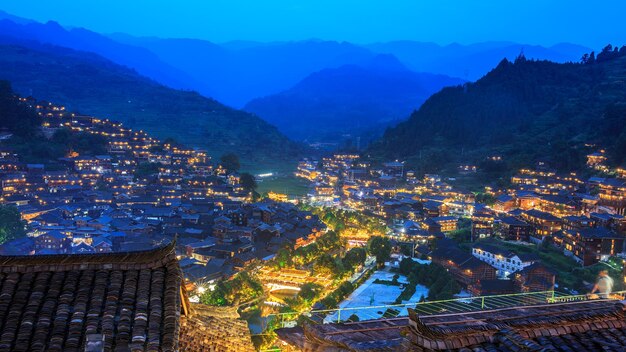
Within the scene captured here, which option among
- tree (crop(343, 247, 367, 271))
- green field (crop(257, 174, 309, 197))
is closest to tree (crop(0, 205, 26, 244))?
tree (crop(343, 247, 367, 271))

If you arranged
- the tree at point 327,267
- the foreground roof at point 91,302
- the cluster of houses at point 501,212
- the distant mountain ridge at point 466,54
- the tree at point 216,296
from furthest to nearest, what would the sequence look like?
1. the distant mountain ridge at point 466,54
2. the cluster of houses at point 501,212
3. the tree at point 327,267
4. the tree at point 216,296
5. the foreground roof at point 91,302

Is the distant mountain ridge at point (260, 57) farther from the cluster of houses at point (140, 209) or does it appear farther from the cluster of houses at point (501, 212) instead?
the cluster of houses at point (501, 212)

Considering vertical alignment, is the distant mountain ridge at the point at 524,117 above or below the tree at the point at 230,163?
above

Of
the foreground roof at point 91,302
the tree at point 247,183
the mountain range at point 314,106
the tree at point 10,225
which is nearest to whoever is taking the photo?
the foreground roof at point 91,302

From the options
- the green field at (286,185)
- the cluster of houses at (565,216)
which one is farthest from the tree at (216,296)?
the green field at (286,185)

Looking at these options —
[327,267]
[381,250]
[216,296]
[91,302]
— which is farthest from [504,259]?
[91,302]

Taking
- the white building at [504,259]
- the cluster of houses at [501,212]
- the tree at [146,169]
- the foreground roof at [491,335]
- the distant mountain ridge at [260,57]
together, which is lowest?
the white building at [504,259]

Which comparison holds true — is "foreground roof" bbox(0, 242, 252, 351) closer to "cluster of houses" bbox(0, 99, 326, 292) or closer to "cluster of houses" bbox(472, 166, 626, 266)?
"cluster of houses" bbox(0, 99, 326, 292)

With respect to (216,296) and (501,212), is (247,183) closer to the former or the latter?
(501,212)
